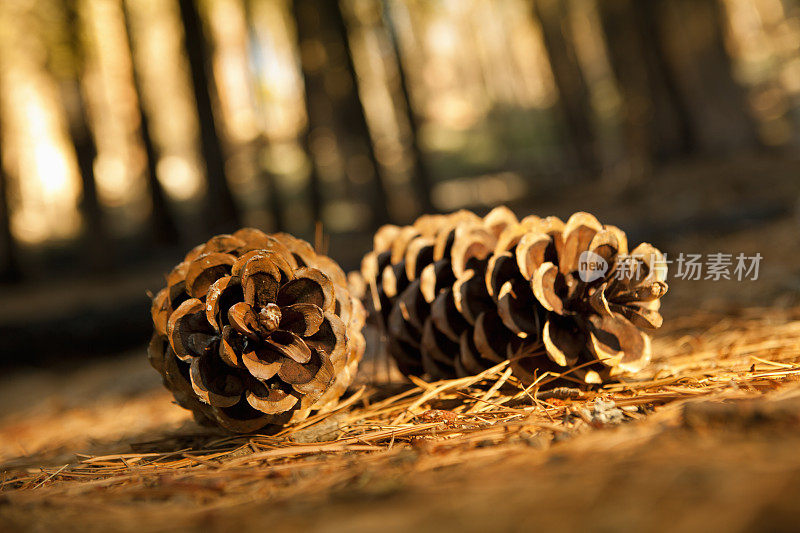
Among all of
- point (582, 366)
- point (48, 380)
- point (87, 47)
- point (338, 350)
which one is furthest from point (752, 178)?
point (87, 47)

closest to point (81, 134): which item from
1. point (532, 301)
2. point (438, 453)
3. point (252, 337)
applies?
point (252, 337)

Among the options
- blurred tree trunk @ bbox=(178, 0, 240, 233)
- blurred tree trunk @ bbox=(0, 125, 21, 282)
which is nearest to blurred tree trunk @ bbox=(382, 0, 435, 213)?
blurred tree trunk @ bbox=(178, 0, 240, 233)

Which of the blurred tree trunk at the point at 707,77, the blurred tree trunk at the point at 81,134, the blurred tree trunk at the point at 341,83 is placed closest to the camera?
the blurred tree trunk at the point at 707,77

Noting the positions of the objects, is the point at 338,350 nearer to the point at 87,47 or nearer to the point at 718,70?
the point at 718,70

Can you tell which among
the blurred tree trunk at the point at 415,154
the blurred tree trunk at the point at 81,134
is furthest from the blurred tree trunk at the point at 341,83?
the blurred tree trunk at the point at 81,134

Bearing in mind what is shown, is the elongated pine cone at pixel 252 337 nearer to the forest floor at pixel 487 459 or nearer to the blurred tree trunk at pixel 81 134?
the forest floor at pixel 487 459

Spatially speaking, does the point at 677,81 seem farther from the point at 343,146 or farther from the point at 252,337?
the point at 252,337

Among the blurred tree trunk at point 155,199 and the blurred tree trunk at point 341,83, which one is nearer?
the blurred tree trunk at point 341,83

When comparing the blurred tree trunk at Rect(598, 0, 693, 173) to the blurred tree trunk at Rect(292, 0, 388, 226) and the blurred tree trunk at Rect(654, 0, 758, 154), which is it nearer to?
the blurred tree trunk at Rect(654, 0, 758, 154)
